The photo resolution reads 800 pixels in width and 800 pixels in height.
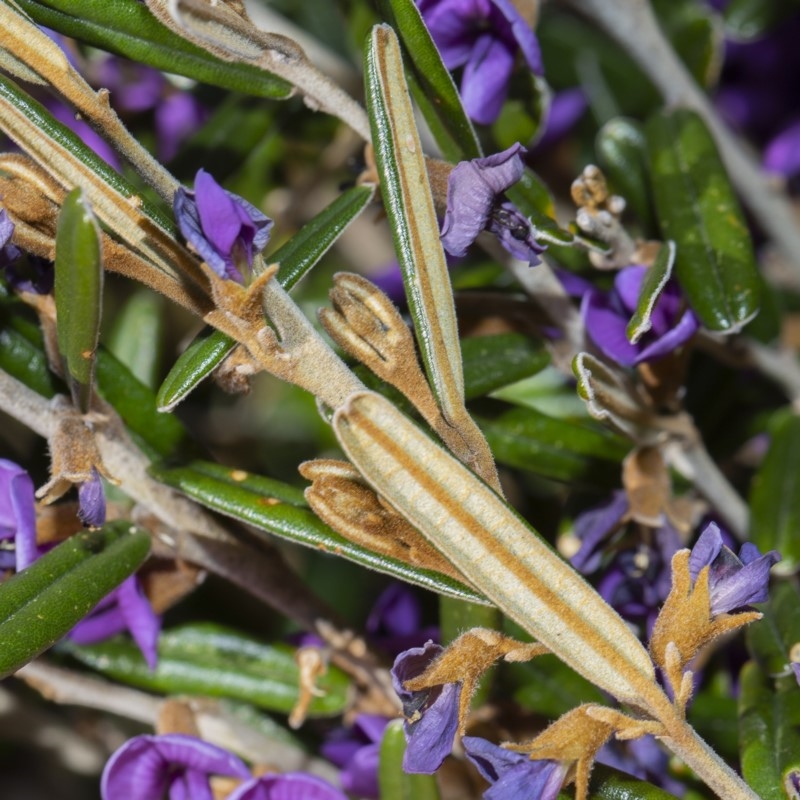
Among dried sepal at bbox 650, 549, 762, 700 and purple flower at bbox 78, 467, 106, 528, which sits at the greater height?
purple flower at bbox 78, 467, 106, 528

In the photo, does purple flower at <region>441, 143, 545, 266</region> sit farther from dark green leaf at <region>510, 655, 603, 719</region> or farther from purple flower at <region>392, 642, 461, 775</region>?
dark green leaf at <region>510, 655, 603, 719</region>

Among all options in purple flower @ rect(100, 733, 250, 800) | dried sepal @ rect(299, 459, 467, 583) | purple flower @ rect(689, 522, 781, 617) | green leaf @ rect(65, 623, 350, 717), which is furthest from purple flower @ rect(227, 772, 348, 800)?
purple flower @ rect(689, 522, 781, 617)

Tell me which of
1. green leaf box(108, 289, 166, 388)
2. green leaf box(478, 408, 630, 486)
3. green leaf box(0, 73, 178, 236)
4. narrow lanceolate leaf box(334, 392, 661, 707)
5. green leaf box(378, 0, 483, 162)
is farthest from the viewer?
green leaf box(108, 289, 166, 388)

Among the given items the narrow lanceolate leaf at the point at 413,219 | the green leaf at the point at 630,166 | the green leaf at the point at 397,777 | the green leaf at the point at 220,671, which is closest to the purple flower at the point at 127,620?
the green leaf at the point at 220,671

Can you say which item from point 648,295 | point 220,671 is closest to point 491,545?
point 648,295

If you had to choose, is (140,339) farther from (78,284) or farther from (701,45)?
(701,45)

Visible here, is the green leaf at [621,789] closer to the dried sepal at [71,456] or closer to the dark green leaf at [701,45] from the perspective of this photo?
the dried sepal at [71,456]
